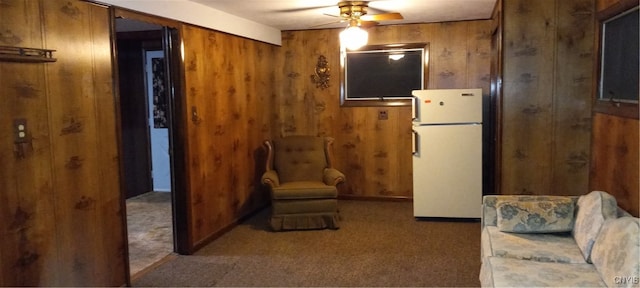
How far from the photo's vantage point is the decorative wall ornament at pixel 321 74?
6027 mm

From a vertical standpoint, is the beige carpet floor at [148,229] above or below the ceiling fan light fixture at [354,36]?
below

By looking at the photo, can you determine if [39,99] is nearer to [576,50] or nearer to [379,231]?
[379,231]

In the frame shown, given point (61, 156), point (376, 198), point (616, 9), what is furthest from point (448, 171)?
point (61, 156)

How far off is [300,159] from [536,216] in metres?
2.82

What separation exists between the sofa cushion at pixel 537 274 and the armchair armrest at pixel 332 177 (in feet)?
7.72

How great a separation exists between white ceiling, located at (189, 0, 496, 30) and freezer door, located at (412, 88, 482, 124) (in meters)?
0.82

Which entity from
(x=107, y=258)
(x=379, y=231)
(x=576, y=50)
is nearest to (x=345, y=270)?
(x=379, y=231)

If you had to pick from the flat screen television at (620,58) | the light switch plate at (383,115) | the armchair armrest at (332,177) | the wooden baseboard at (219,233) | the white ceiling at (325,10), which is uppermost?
the white ceiling at (325,10)

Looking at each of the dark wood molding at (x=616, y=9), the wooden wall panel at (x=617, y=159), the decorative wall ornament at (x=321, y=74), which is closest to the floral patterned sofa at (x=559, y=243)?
the wooden wall panel at (x=617, y=159)

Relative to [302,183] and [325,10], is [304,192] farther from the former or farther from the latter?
[325,10]

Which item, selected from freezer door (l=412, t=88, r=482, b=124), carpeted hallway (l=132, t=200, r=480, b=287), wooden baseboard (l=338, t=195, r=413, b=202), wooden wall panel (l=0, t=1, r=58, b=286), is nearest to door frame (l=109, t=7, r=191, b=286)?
carpeted hallway (l=132, t=200, r=480, b=287)

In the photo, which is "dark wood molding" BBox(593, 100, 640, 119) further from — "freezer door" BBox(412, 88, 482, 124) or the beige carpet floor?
the beige carpet floor

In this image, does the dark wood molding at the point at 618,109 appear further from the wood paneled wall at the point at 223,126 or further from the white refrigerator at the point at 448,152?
the wood paneled wall at the point at 223,126

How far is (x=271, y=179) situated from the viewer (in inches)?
192
